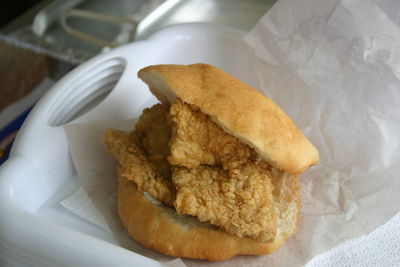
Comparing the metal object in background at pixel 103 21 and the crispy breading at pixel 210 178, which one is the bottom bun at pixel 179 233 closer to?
the crispy breading at pixel 210 178

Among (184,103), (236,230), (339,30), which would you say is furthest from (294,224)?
(339,30)

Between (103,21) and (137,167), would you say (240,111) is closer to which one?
(137,167)

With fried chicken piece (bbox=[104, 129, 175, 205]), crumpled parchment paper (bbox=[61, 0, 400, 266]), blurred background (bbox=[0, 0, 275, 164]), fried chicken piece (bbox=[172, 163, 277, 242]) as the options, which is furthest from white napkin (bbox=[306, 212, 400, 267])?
blurred background (bbox=[0, 0, 275, 164])

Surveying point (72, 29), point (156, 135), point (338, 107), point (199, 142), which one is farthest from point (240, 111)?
point (72, 29)

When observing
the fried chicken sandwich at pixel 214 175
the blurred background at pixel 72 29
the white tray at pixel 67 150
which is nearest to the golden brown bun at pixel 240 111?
the fried chicken sandwich at pixel 214 175

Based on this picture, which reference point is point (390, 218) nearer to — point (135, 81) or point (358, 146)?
point (358, 146)

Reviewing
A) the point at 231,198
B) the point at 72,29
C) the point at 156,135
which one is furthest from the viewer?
the point at 72,29
